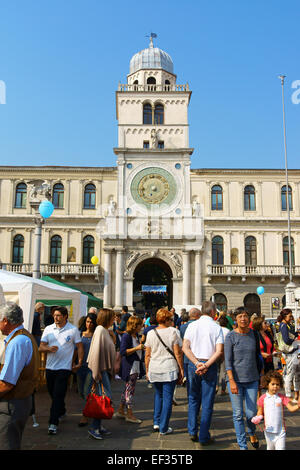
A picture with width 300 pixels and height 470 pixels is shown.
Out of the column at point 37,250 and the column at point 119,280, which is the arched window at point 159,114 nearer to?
the column at point 119,280

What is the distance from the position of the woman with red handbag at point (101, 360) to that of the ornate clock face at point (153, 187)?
25.9 m

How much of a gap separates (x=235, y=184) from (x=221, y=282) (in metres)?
8.36

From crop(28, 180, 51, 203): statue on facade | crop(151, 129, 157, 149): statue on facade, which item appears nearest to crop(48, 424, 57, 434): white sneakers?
crop(28, 180, 51, 203): statue on facade

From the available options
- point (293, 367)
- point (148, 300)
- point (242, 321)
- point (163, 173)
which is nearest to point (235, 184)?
point (163, 173)

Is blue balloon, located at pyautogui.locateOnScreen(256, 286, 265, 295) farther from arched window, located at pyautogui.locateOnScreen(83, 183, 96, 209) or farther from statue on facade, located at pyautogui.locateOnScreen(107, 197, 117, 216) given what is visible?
arched window, located at pyautogui.locateOnScreen(83, 183, 96, 209)

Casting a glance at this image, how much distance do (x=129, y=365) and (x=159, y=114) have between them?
2991 cm

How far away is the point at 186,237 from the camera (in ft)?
103

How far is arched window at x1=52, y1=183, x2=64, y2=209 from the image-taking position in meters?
33.2

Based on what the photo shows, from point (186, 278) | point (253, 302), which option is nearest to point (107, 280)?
point (186, 278)

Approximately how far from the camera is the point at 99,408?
597 cm

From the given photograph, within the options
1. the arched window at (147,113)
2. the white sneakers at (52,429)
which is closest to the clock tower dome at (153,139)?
the arched window at (147,113)

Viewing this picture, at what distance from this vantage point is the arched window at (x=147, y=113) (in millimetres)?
34312
